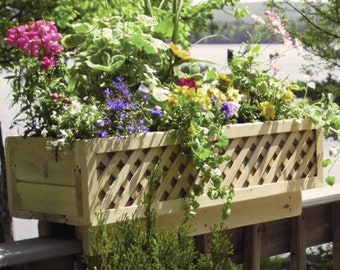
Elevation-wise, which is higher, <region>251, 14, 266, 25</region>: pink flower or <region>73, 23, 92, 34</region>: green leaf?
<region>251, 14, 266, 25</region>: pink flower

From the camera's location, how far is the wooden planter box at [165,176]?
2.35 meters

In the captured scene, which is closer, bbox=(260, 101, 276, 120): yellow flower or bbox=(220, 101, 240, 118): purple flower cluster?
bbox=(220, 101, 240, 118): purple flower cluster

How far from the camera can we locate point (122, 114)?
8.00 feet

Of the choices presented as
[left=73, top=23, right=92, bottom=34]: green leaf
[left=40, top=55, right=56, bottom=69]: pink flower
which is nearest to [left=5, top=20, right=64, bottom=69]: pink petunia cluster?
[left=40, top=55, right=56, bottom=69]: pink flower

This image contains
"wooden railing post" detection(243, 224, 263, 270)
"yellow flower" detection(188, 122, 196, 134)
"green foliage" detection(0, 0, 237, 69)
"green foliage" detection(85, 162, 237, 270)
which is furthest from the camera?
"green foliage" detection(0, 0, 237, 69)

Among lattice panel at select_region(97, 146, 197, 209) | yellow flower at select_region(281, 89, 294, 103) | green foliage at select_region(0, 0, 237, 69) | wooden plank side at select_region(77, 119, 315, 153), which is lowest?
lattice panel at select_region(97, 146, 197, 209)

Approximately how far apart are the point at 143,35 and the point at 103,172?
53 centimetres

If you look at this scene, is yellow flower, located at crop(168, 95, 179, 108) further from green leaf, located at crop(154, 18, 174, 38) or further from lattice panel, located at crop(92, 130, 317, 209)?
green leaf, located at crop(154, 18, 174, 38)

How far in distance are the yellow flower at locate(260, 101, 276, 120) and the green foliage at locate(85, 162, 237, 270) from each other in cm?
70

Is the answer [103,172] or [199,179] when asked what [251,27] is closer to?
[199,179]

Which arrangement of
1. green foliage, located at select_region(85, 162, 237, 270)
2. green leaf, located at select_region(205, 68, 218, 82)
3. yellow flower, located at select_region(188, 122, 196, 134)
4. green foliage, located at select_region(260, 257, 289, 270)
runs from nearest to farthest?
green foliage, located at select_region(85, 162, 237, 270) → yellow flower, located at select_region(188, 122, 196, 134) → green leaf, located at select_region(205, 68, 218, 82) → green foliage, located at select_region(260, 257, 289, 270)

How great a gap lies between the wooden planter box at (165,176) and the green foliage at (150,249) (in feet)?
0.50

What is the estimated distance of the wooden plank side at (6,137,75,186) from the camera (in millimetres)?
2381

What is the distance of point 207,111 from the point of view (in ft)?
8.64
